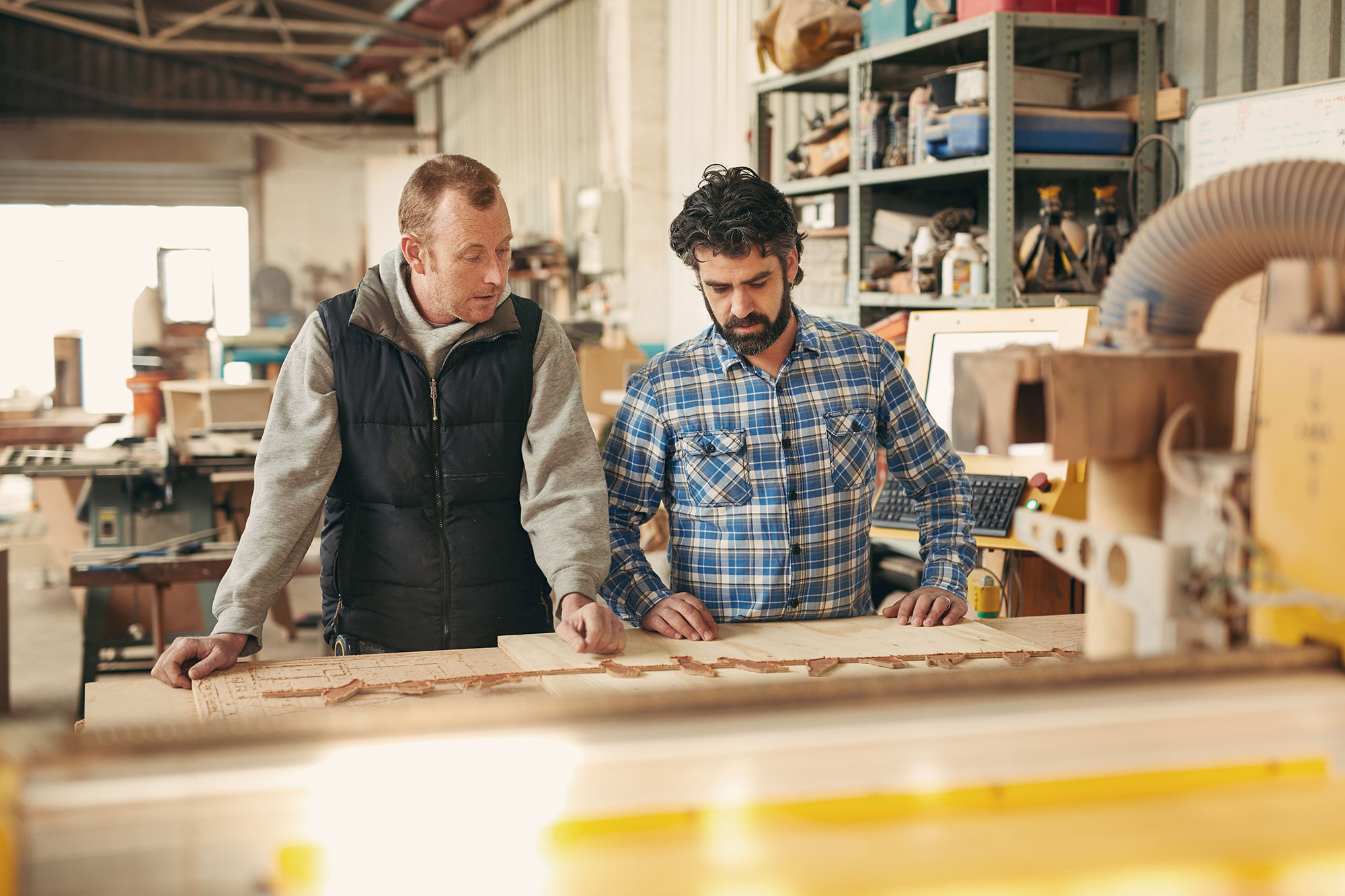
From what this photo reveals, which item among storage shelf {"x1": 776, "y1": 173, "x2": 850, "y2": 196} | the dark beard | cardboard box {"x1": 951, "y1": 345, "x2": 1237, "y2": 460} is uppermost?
storage shelf {"x1": 776, "y1": 173, "x2": 850, "y2": 196}

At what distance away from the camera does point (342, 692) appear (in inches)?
67.4

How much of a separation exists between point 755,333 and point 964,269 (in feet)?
5.59

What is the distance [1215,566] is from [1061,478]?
207 centimetres

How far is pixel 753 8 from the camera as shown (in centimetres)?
614

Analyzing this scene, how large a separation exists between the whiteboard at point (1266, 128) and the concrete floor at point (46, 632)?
319 centimetres

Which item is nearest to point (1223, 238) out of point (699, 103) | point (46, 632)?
point (46, 632)

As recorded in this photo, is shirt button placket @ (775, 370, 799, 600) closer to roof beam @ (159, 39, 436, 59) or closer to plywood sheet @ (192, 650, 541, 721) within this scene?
plywood sheet @ (192, 650, 541, 721)

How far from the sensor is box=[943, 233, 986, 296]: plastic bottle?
3623mm

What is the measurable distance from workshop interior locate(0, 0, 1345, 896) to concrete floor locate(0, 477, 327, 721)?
5cm

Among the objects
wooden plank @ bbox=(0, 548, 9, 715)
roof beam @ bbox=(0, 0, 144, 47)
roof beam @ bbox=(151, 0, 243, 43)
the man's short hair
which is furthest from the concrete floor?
roof beam @ bbox=(0, 0, 144, 47)

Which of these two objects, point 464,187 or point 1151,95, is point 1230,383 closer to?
point 464,187

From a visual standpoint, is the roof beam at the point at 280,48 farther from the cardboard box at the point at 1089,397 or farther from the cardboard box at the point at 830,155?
the cardboard box at the point at 1089,397

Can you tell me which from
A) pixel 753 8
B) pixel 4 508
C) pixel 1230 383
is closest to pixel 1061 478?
pixel 1230 383

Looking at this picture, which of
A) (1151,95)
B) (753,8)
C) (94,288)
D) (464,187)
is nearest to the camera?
(464,187)
